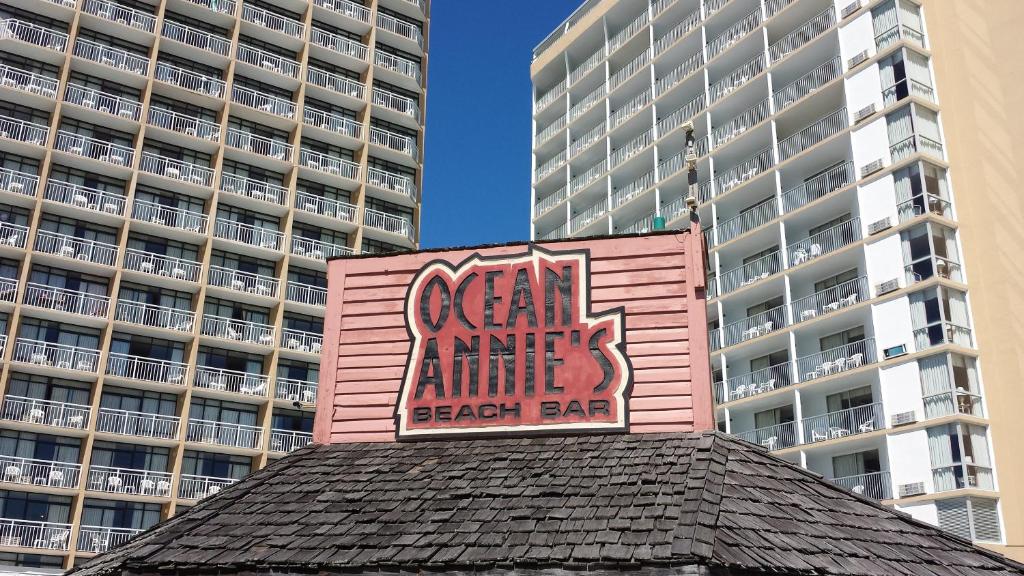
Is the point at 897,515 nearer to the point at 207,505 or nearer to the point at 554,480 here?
the point at 554,480

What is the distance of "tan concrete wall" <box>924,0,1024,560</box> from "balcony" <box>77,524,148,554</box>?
132ft

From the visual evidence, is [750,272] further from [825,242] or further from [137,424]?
[137,424]

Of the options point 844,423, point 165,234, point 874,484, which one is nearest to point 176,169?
point 165,234

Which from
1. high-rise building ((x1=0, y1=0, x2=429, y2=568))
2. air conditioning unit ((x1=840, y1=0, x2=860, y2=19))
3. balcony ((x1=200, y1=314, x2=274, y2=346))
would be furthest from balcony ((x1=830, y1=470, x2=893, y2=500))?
balcony ((x1=200, y1=314, x2=274, y2=346))

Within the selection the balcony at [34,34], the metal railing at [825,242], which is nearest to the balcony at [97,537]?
the balcony at [34,34]

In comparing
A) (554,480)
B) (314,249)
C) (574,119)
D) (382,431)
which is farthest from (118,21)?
(554,480)

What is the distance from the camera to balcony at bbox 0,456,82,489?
145 feet

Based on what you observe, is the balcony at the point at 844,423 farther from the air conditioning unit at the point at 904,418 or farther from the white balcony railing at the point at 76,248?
the white balcony railing at the point at 76,248

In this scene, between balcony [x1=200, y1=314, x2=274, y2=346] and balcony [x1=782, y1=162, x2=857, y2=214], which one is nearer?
balcony [x1=782, y1=162, x2=857, y2=214]

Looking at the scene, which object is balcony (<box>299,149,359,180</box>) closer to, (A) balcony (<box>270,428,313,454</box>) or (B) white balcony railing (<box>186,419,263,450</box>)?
(A) balcony (<box>270,428,313,454</box>)

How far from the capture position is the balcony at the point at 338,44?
61969 millimetres

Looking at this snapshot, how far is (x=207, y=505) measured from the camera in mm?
13398

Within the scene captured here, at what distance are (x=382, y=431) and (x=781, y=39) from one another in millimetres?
47075

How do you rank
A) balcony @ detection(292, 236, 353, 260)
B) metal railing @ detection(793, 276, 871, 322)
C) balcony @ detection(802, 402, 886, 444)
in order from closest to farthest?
balcony @ detection(802, 402, 886, 444), metal railing @ detection(793, 276, 871, 322), balcony @ detection(292, 236, 353, 260)
